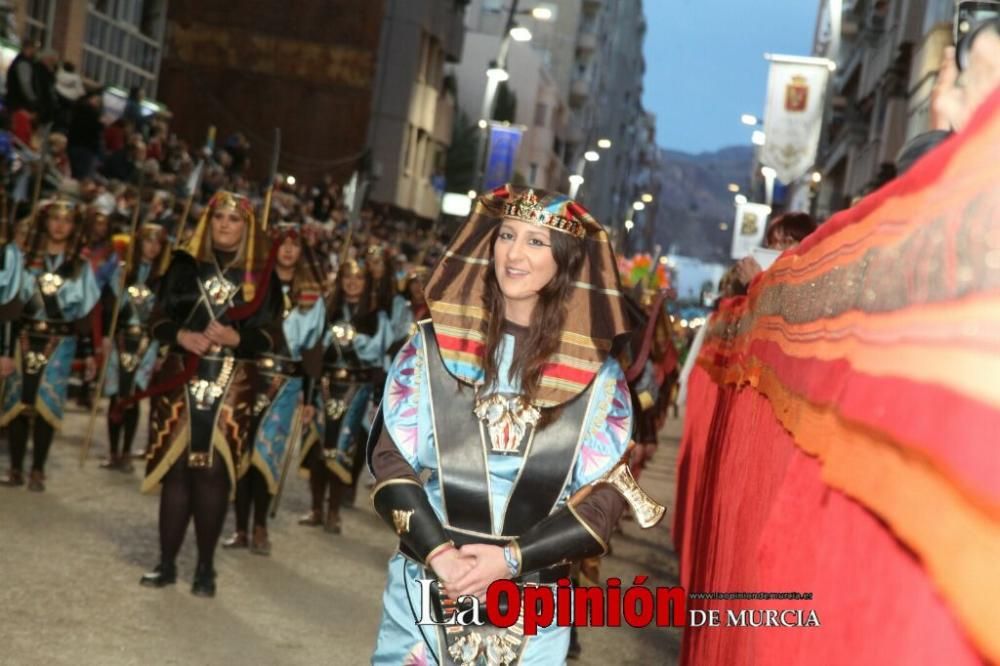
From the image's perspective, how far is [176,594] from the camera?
830 cm

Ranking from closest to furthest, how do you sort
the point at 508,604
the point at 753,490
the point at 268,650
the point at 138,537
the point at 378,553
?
1. the point at 508,604
2. the point at 753,490
3. the point at 268,650
4. the point at 138,537
5. the point at 378,553

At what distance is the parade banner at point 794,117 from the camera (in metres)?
20.1

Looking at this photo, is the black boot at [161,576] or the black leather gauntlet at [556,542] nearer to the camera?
the black leather gauntlet at [556,542]

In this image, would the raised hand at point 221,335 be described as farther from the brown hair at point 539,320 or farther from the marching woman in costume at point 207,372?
the brown hair at point 539,320

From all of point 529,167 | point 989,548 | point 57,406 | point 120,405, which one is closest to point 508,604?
point 989,548

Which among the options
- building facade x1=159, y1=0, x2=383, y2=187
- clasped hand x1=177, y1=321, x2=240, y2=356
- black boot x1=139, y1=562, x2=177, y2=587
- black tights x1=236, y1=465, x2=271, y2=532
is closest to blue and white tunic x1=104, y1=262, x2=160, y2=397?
black tights x1=236, y1=465, x2=271, y2=532

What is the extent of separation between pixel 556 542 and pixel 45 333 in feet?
27.2

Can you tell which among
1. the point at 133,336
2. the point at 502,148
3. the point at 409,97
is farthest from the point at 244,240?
the point at 409,97

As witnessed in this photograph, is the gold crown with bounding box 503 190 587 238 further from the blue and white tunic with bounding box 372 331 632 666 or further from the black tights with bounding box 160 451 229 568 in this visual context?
the black tights with bounding box 160 451 229 568

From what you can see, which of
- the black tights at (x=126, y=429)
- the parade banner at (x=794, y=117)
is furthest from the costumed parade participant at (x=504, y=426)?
the parade banner at (x=794, y=117)

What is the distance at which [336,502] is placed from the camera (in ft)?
37.4

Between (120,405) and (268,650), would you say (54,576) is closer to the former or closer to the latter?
(268,650)

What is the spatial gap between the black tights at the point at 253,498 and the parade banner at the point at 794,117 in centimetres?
1141

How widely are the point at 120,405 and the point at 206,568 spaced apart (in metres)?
2.74
